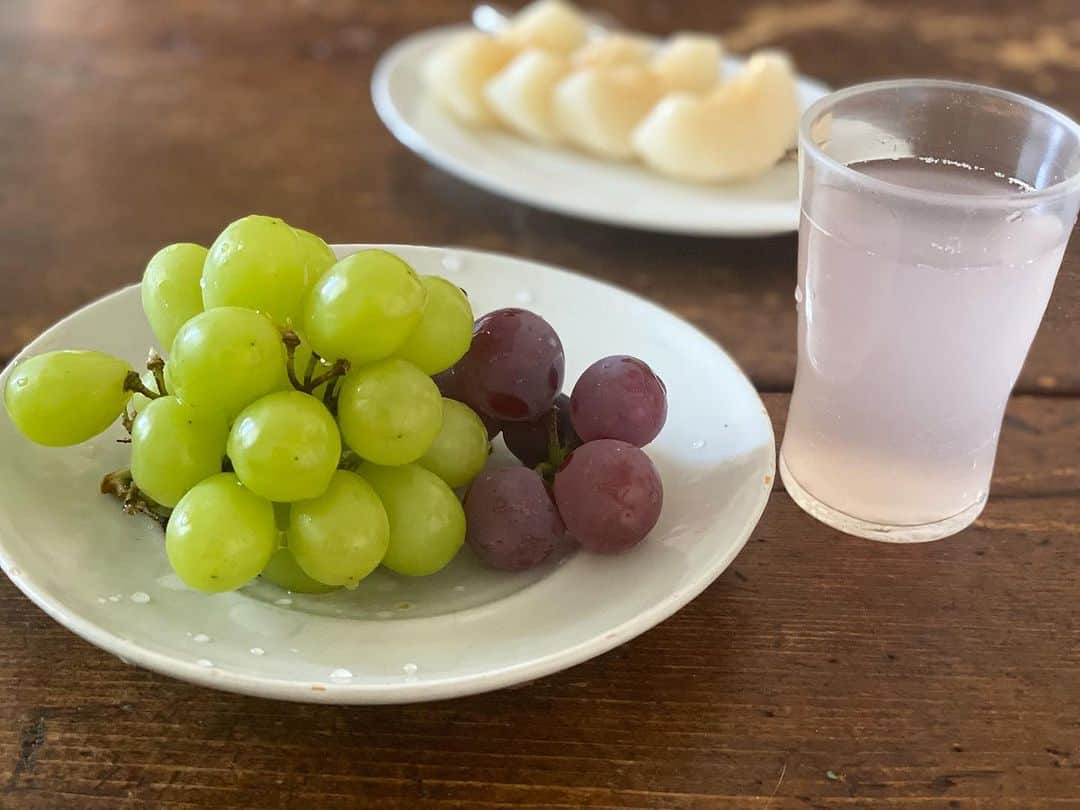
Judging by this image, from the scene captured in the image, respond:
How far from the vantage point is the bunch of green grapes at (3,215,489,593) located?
502 mm

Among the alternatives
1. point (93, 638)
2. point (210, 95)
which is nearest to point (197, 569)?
point (93, 638)

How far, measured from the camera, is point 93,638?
1.53ft

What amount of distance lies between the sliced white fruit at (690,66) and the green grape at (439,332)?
0.79 meters

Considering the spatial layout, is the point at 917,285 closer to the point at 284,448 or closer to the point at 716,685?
the point at 716,685

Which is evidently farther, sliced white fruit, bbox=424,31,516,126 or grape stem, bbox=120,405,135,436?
sliced white fruit, bbox=424,31,516,126

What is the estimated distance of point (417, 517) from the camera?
0.54 m

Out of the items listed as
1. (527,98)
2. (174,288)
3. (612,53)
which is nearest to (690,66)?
(612,53)

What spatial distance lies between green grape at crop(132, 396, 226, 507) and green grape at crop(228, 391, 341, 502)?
3cm

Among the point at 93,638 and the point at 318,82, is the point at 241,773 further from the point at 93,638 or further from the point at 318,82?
the point at 318,82

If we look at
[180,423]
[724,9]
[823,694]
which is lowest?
[724,9]

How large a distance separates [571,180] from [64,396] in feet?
2.28

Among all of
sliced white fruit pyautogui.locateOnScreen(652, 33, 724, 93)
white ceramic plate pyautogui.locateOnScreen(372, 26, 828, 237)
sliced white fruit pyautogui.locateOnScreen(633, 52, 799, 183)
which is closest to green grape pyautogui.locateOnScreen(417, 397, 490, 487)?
white ceramic plate pyautogui.locateOnScreen(372, 26, 828, 237)

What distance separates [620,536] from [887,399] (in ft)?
0.60

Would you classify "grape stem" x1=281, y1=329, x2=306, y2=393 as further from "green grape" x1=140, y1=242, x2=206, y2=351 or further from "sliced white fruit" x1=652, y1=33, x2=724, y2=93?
"sliced white fruit" x1=652, y1=33, x2=724, y2=93
